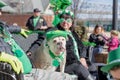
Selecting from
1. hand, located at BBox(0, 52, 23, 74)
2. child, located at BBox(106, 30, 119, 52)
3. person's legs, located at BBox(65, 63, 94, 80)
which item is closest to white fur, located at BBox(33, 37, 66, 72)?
person's legs, located at BBox(65, 63, 94, 80)

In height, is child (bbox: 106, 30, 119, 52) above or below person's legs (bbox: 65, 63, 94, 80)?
below

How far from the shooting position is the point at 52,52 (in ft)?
14.4

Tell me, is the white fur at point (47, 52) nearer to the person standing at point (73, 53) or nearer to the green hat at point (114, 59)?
the person standing at point (73, 53)

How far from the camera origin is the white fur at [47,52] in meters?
4.36

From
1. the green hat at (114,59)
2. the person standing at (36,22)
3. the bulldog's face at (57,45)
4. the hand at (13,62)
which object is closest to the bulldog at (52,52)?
the bulldog's face at (57,45)

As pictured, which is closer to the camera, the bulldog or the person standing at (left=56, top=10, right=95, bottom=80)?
the bulldog

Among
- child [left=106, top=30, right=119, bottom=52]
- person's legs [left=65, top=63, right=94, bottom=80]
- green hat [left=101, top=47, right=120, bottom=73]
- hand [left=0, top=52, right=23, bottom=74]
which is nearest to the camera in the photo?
green hat [left=101, top=47, right=120, bottom=73]

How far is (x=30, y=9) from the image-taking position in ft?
101

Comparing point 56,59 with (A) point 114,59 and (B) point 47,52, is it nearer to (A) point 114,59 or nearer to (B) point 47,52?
(B) point 47,52

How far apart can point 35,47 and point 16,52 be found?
1.29 m

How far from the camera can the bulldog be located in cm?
436

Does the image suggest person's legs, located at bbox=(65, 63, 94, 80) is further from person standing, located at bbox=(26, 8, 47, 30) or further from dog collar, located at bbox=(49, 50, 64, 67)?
person standing, located at bbox=(26, 8, 47, 30)

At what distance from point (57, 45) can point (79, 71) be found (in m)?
0.39

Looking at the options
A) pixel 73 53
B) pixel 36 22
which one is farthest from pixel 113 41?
pixel 73 53
